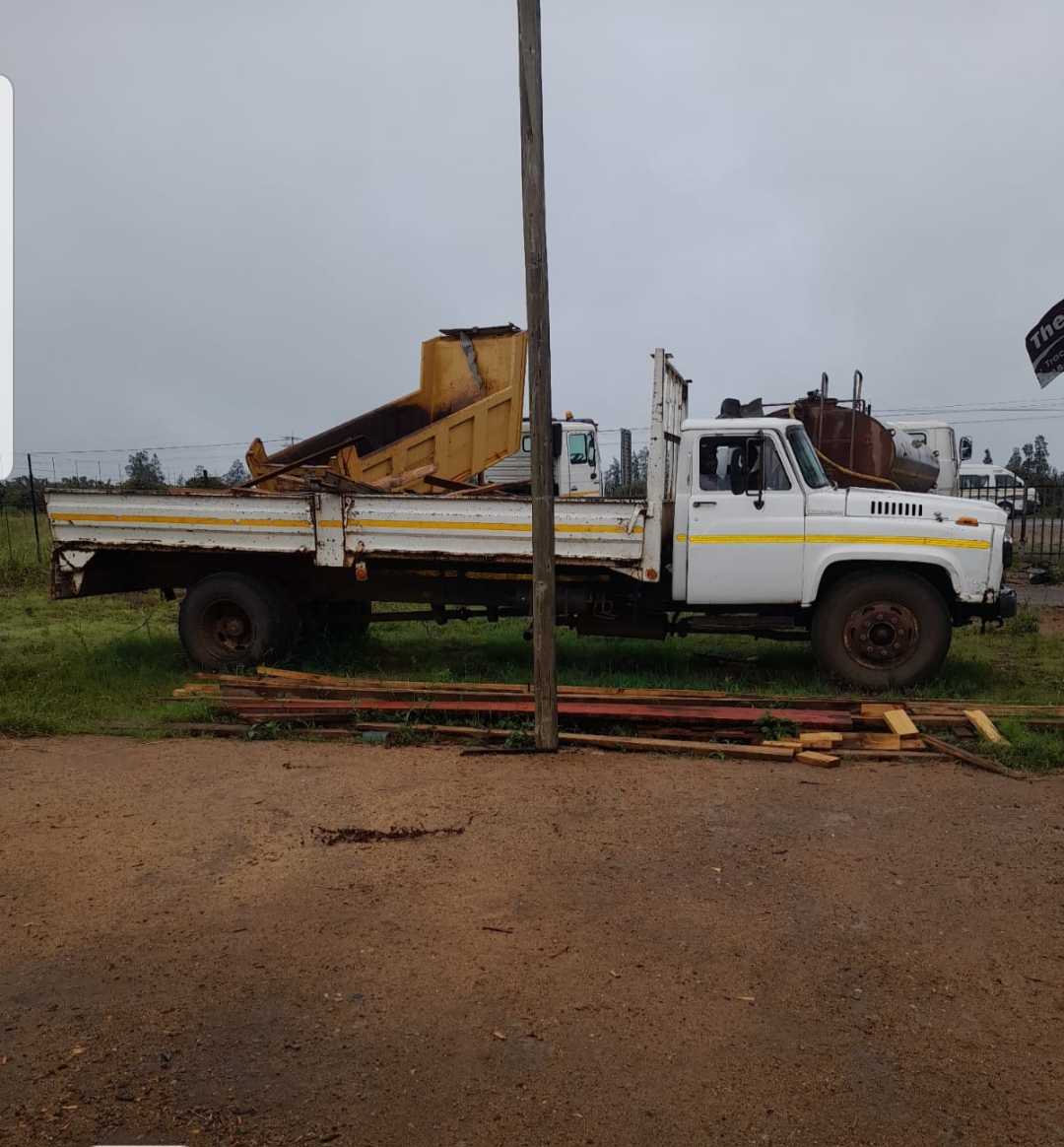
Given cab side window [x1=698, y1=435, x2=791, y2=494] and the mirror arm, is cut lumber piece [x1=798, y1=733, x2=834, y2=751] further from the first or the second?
cab side window [x1=698, y1=435, x2=791, y2=494]

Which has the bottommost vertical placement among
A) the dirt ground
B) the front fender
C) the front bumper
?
the dirt ground

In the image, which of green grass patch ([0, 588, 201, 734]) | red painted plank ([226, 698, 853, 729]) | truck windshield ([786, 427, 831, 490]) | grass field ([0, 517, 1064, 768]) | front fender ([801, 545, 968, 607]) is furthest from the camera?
truck windshield ([786, 427, 831, 490])

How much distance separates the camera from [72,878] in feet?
13.9

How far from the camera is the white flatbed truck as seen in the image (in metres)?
7.61

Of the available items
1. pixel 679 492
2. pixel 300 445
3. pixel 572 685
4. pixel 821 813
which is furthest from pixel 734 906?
pixel 300 445

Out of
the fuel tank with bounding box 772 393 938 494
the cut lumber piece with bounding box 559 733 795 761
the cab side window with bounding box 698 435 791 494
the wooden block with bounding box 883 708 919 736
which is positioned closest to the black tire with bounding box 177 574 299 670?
the cut lumber piece with bounding box 559 733 795 761

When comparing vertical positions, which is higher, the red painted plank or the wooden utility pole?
the wooden utility pole

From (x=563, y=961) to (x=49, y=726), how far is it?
499 centimetres

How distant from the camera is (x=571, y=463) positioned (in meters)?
14.8

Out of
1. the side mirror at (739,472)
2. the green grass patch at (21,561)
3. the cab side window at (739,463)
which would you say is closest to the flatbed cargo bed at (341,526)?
the cab side window at (739,463)

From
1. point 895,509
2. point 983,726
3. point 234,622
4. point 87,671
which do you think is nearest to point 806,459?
point 895,509

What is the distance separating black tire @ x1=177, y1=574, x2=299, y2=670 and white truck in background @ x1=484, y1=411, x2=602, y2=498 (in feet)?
20.5

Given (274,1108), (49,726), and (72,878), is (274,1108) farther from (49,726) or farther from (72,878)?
(49,726)

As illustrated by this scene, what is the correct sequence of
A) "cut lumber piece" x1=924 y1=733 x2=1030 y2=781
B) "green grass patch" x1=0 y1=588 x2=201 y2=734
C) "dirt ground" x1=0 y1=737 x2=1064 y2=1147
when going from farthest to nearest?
"green grass patch" x1=0 y1=588 x2=201 y2=734, "cut lumber piece" x1=924 y1=733 x2=1030 y2=781, "dirt ground" x1=0 y1=737 x2=1064 y2=1147
